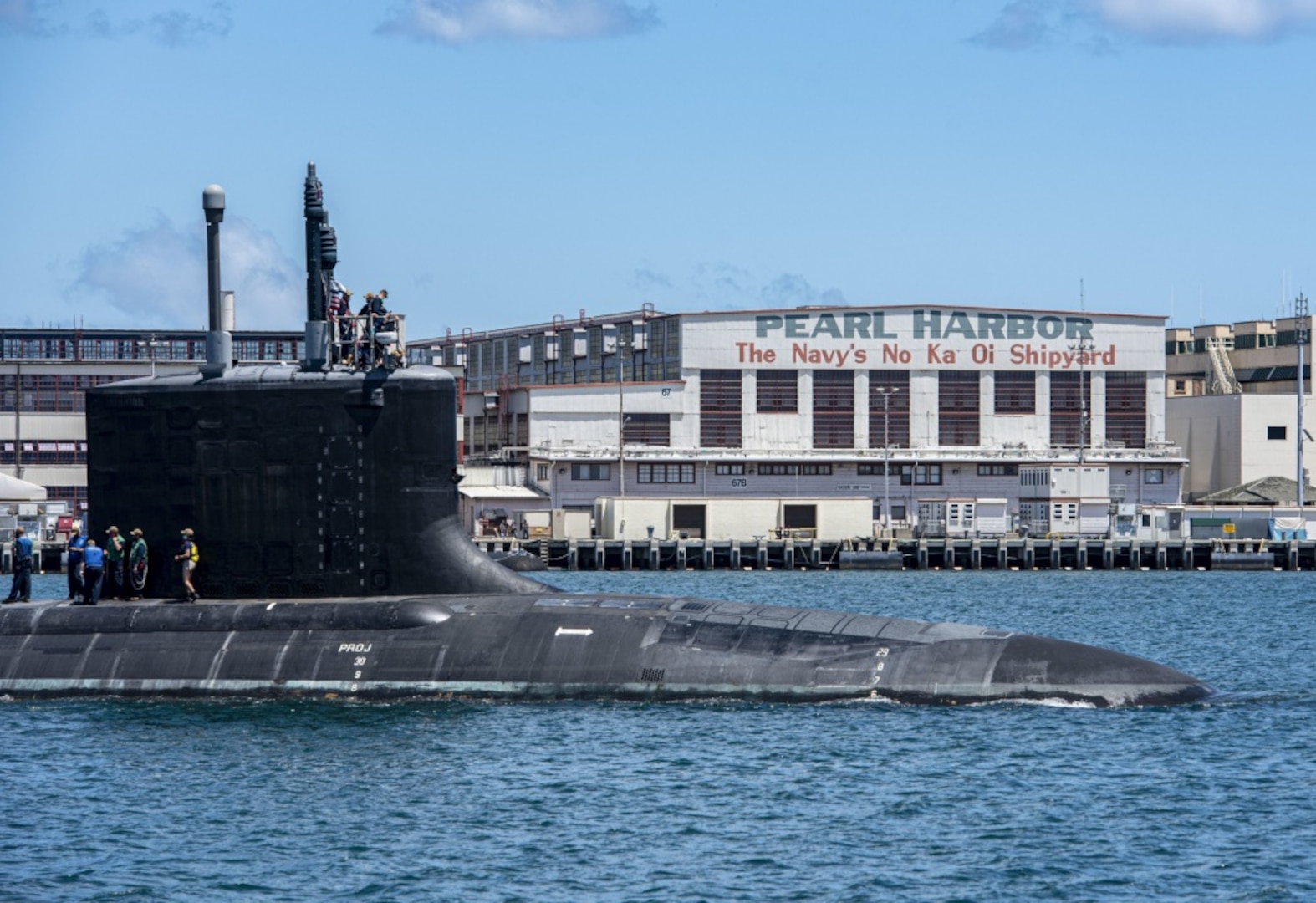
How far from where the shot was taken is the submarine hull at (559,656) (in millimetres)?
27047

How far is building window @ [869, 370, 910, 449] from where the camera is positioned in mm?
85375

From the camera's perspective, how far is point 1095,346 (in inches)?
3438

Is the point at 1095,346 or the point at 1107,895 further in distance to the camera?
the point at 1095,346

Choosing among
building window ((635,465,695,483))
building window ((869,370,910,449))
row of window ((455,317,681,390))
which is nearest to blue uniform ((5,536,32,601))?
building window ((635,465,695,483))

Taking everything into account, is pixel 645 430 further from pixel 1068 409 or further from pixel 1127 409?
pixel 1127 409

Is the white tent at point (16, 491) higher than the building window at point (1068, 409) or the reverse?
the reverse

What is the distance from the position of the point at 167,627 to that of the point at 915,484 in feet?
198

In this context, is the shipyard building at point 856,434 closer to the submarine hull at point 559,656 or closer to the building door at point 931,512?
the building door at point 931,512

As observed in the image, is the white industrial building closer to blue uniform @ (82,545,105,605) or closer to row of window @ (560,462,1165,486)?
row of window @ (560,462,1165,486)

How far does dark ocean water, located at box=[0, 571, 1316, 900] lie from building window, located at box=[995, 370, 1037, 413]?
186 ft

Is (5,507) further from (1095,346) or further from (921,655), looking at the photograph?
(921,655)

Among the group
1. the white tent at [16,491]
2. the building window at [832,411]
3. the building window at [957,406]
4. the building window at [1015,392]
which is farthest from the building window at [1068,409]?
the white tent at [16,491]

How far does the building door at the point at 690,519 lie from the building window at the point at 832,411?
710 centimetres

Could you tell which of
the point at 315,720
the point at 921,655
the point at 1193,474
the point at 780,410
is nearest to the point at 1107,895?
the point at 921,655
